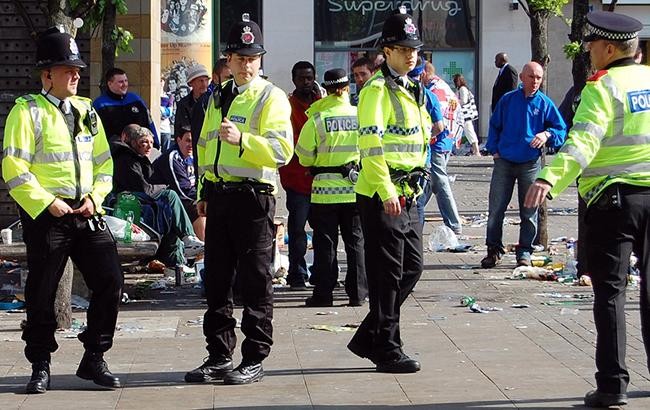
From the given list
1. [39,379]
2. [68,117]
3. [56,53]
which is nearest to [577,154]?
[68,117]

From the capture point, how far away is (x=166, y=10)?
18734mm

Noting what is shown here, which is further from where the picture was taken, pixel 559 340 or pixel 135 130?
pixel 135 130

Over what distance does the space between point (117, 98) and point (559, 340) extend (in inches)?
231

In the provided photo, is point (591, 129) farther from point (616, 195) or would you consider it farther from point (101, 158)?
point (101, 158)

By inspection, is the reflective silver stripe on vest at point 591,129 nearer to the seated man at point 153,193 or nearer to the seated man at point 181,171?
the seated man at point 153,193

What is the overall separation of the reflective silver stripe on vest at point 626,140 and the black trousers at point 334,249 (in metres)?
4.09

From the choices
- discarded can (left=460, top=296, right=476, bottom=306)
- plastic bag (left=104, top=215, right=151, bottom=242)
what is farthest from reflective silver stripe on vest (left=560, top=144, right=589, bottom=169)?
plastic bag (left=104, top=215, right=151, bottom=242)

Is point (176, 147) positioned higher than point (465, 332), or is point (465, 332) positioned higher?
point (176, 147)

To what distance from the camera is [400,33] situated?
8141 millimetres

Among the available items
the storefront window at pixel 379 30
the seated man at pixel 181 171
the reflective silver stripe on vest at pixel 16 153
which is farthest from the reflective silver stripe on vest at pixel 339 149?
the storefront window at pixel 379 30

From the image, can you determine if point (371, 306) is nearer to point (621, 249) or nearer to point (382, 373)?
point (382, 373)

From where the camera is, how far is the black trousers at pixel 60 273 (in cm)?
768

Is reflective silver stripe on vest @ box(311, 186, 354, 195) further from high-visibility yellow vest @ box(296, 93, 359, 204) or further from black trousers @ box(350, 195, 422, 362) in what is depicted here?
black trousers @ box(350, 195, 422, 362)

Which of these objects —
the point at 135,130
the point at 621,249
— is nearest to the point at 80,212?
the point at 621,249
